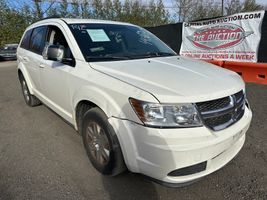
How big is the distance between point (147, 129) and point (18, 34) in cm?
2655

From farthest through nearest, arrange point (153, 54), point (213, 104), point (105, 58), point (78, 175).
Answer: point (153, 54) → point (105, 58) → point (78, 175) → point (213, 104)

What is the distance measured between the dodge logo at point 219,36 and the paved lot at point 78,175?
14.1 feet

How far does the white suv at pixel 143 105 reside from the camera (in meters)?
2.04

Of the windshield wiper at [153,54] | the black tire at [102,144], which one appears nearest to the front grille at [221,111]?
the black tire at [102,144]

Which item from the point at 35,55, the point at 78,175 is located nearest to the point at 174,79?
the point at 78,175

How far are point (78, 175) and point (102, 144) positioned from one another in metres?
0.54

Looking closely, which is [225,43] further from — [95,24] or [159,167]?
[159,167]

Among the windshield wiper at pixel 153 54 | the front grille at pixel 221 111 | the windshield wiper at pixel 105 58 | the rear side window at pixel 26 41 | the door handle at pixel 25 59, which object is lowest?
the front grille at pixel 221 111

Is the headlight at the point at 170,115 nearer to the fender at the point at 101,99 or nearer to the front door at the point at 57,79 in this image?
the fender at the point at 101,99

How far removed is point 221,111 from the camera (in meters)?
2.21

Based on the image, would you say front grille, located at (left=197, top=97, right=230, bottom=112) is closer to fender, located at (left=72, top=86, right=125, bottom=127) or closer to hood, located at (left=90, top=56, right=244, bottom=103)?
hood, located at (left=90, top=56, right=244, bottom=103)

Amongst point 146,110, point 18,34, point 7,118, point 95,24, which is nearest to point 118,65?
point 146,110

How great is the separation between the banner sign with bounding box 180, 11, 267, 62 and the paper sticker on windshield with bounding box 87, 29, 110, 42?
5578 millimetres

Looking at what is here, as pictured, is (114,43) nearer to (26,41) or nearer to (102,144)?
(102,144)
